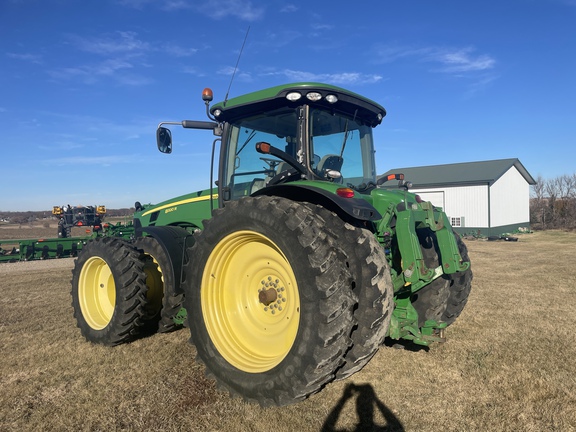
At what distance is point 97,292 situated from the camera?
5.12 m

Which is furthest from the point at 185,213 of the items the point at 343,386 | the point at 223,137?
the point at 343,386

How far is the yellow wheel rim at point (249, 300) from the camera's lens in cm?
340

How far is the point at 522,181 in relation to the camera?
32719mm

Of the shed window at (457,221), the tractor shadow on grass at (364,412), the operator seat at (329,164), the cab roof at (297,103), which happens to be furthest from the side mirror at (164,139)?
the shed window at (457,221)

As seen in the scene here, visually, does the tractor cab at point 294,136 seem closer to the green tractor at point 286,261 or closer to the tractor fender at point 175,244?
the green tractor at point 286,261

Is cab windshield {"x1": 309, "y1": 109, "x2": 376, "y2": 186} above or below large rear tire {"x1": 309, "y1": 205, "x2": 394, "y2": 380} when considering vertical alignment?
above

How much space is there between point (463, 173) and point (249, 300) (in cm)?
2866

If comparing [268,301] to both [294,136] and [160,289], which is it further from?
[160,289]

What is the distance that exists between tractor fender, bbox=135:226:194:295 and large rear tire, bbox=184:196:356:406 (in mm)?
876

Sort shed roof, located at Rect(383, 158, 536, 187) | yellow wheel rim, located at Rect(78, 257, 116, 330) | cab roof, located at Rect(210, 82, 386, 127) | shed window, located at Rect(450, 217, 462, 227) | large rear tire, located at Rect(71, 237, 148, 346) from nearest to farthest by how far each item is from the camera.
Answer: cab roof, located at Rect(210, 82, 386, 127) → large rear tire, located at Rect(71, 237, 148, 346) → yellow wheel rim, located at Rect(78, 257, 116, 330) → shed roof, located at Rect(383, 158, 536, 187) → shed window, located at Rect(450, 217, 462, 227)

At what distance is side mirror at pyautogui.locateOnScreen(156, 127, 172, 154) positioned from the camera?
4.71 m

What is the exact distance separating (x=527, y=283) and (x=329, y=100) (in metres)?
7.26

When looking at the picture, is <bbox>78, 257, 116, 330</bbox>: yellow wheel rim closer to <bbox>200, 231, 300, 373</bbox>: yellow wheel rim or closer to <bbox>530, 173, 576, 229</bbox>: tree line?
<bbox>200, 231, 300, 373</bbox>: yellow wheel rim

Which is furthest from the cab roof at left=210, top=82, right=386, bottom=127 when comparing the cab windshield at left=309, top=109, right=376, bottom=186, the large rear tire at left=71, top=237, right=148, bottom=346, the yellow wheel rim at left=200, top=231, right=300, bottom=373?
the large rear tire at left=71, top=237, right=148, bottom=346
